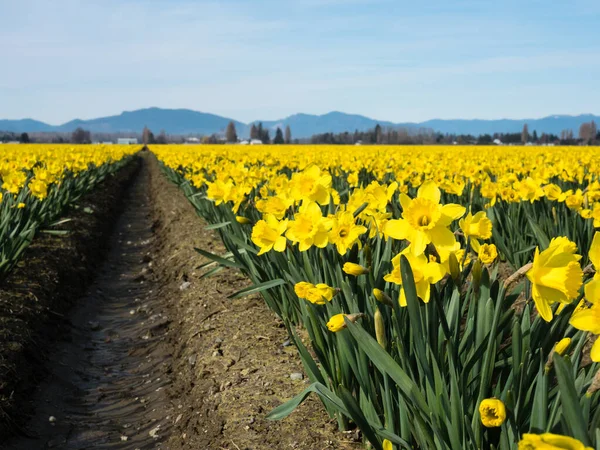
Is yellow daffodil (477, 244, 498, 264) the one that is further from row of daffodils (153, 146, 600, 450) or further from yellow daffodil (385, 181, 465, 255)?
yellow daffodil (385, 181, 465, 255)

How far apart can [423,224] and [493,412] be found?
0.54 m

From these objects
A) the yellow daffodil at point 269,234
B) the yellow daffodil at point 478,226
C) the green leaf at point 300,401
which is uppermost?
the yellow daffodil at point 478,226

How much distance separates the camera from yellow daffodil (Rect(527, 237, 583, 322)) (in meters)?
1.37

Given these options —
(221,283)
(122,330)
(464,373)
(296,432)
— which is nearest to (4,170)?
(122,330)

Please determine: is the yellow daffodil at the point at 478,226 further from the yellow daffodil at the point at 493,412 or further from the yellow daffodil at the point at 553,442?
the yellow daffodil at the point at 553,442

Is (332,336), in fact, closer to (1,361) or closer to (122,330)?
(1,361)

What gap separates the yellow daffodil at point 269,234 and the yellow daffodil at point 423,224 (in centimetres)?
90

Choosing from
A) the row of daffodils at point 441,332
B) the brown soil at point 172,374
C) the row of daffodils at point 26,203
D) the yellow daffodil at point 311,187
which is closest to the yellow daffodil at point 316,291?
the row of daffodils at point 441,332

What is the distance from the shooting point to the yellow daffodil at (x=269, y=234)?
8.27 ft

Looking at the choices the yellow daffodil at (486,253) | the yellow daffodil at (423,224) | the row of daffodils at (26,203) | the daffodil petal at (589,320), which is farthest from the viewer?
the row of daffodils at (26,203)

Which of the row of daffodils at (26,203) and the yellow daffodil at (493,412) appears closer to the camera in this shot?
the yellow daffodil at (493,412)

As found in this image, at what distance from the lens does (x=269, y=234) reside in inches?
101

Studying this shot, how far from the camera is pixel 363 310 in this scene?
2.37 metres

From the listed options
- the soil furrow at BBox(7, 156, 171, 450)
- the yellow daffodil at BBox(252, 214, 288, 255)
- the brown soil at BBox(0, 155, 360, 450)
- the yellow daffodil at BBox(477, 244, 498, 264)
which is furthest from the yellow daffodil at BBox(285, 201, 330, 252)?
the soil furrow at BBox(7, 156, 171, 450)
